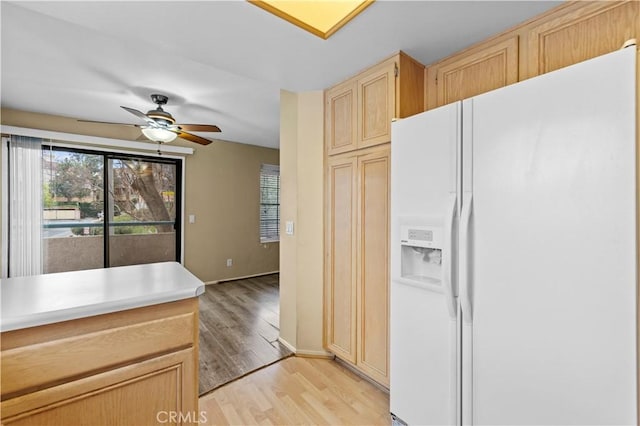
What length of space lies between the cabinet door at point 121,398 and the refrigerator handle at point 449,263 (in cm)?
116

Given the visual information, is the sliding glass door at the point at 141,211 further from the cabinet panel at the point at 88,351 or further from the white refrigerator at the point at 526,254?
the white refrigerator at the point at 526,254

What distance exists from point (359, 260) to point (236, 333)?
5.36ft

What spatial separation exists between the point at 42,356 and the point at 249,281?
163 inches

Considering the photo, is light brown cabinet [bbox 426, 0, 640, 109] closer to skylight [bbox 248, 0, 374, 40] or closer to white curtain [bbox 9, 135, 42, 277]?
skylight [bbox 248, 0, 374, 40]

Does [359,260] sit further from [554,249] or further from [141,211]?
[141,211]

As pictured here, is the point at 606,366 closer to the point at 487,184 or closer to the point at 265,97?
the point at 487,184

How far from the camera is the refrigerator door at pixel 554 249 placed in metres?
0.94

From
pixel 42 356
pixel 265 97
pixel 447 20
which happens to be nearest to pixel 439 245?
pixel 447 20

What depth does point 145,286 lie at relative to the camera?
1.18 m

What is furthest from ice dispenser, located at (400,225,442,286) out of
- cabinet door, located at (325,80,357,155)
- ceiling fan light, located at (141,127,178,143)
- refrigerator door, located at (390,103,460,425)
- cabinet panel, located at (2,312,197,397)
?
ceiling fan light, located at (141,127,178,143)

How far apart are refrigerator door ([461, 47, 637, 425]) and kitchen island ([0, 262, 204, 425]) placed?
1.25 meters

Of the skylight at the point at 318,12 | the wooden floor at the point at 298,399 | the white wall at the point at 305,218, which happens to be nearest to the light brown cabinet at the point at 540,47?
the skylight at the point at 318,12

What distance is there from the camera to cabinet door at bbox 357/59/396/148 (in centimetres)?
193

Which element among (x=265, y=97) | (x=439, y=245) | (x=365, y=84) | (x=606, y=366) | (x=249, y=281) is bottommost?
(x=249, y=281)
